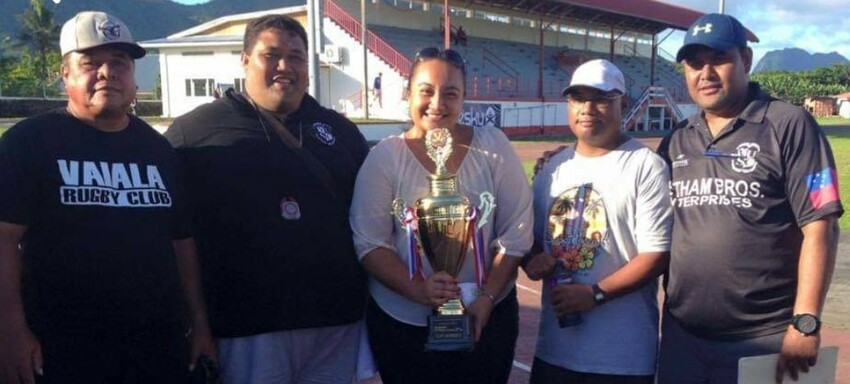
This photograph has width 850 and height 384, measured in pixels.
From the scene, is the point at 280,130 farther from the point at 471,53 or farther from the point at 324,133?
the point at 471,53

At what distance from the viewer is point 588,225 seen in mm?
3184

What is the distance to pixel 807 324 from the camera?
290 centimetres

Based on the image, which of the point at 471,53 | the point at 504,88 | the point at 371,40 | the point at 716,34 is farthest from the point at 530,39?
the point at 716,34

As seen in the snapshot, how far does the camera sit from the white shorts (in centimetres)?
325

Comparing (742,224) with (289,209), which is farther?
(289,209)

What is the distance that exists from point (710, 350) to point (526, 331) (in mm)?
3289

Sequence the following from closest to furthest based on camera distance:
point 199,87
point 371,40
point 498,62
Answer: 1. point 371,40
2. point 199,87
3. point 498,62

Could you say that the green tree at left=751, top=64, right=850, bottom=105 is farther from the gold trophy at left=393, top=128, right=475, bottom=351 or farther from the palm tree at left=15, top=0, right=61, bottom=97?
the gold trophy at left=393, top=128, right=475, bottom=351

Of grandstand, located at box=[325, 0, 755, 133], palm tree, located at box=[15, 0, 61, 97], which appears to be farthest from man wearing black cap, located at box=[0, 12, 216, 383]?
palm tree, located at box=[15, 0, 61, 97]

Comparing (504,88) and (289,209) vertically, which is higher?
(504,88)

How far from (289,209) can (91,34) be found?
1022mm

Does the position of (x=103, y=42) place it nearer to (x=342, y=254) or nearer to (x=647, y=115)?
(x=342, y=254)

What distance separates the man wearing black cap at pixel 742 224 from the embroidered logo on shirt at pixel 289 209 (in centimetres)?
157

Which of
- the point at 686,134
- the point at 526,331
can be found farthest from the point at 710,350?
the point at 526,331
